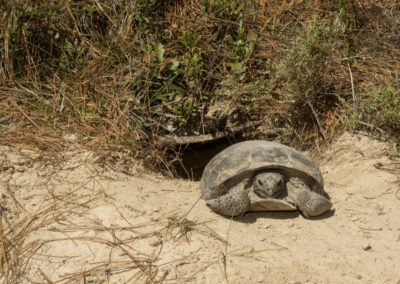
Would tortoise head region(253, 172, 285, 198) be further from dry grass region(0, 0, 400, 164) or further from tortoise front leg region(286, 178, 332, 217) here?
dry grass region(0, 0, 400, 164)

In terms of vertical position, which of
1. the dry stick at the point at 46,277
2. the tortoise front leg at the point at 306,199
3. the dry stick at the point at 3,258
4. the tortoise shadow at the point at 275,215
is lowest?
the tortoise shadow at the point at 275,215

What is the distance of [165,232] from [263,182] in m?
0.80

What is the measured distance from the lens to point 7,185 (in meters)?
3.82

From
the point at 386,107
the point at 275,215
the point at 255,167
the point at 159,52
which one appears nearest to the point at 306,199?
the point at 275,215

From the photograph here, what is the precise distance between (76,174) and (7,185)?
0.45 metres

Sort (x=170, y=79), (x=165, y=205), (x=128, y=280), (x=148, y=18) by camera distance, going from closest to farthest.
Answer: (x=128, y=280), (x=165, y=205), (x=170, y=79), (x=148, y=18)

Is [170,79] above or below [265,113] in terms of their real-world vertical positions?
above

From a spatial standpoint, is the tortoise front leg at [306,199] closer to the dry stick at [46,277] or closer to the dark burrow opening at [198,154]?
the dark burrow opening at [198,154]

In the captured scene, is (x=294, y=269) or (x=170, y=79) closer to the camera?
(x=294, y=269)

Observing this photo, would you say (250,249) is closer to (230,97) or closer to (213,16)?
(230,97)

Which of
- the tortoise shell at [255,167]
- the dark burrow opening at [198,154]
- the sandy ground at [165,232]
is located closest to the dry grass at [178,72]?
the dark burrow opening at [198,154]

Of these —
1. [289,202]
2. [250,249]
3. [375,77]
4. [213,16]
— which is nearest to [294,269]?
[250,249]

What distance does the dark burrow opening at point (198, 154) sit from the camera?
5055mm

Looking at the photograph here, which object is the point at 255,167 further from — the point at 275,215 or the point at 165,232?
the point at 165,232
